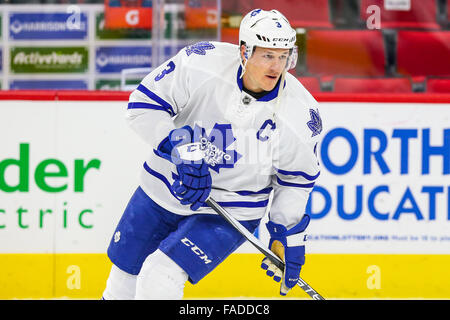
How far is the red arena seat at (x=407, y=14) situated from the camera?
15.1 feet

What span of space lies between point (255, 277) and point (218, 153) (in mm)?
985

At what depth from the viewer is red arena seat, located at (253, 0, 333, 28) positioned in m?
4.62

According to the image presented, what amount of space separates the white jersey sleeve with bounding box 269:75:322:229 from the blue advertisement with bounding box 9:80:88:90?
120 cm

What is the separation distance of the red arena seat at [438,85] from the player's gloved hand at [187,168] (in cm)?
144

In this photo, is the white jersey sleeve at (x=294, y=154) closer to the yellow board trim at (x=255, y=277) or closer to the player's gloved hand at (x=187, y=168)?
the player's gloved hand at (x=187, y=168)

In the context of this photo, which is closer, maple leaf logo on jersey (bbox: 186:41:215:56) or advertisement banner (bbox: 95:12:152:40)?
maple leaf logo on jersey (bbox: 186:41:215:56)

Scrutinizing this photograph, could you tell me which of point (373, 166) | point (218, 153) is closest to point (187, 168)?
point (218, 153)

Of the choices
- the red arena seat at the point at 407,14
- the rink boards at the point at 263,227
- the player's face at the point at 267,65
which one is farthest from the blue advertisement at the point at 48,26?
the player's face at the point at 267,65

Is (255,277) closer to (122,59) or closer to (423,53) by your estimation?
(122,59)

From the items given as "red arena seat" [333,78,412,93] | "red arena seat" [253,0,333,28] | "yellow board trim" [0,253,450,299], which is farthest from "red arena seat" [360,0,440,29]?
"yellow board trim" [0,253,450,299]

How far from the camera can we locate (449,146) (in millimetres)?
4164

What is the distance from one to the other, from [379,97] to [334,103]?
0.18m

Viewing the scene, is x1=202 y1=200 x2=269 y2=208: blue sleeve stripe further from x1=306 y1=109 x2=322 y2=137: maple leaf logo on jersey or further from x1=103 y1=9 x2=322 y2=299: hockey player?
x1=306 y1=109 x2=322 y2=137: maple leaf logo on jersey
